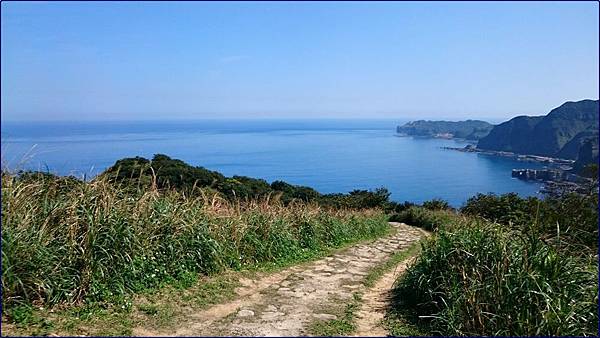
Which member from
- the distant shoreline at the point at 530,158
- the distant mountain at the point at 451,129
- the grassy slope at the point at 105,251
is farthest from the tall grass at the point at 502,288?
the distant mountain at the point at 451,129

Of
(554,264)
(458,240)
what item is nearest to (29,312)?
(458,240)

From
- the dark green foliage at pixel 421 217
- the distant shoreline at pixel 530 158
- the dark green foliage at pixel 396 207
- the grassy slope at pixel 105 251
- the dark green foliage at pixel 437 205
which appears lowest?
the dark green foliage at pixel 396 207

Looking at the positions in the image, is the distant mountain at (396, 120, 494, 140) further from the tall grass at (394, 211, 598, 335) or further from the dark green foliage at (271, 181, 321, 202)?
the tall grass at (394, 211, 598, 335)

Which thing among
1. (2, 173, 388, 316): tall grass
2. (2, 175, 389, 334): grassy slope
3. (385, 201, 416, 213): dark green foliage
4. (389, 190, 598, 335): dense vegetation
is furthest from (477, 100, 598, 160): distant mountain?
(2, 175, 389, 334): grassy slope

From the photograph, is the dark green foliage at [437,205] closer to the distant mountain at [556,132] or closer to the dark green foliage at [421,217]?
the dark green foliage at [421,217]

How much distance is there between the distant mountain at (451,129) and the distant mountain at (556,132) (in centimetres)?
2518

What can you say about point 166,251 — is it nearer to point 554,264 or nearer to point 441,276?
point 441,276

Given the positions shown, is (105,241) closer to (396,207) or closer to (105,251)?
(105,251)

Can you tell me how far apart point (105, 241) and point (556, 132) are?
2423 centimetres

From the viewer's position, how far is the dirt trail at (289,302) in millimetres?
3502

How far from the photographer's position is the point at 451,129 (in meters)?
79.4

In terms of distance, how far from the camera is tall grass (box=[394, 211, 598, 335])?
3.51 metres

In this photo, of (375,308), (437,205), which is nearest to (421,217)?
(437,205)

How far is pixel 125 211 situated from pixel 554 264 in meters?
3.91
